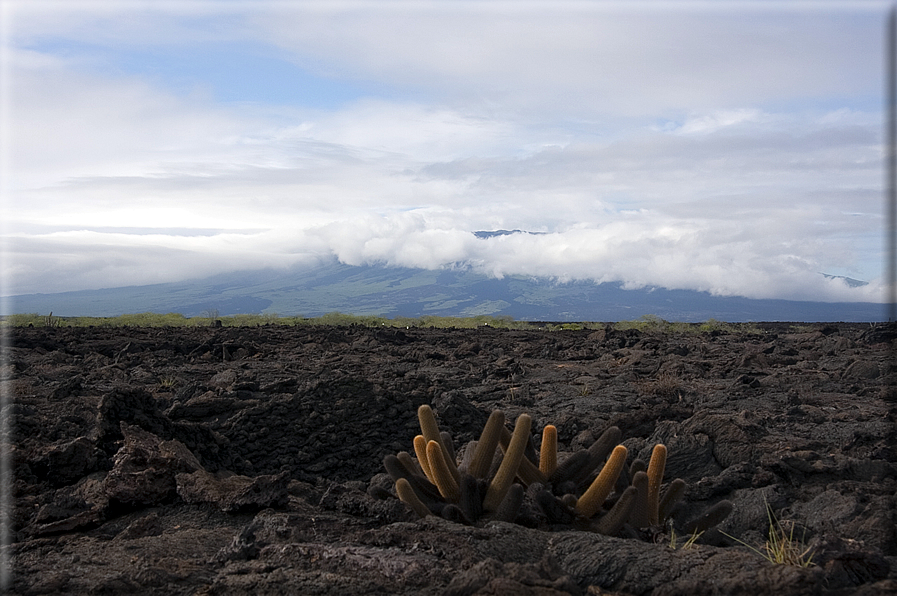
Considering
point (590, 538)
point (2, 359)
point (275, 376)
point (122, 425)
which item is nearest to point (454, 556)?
point (590, 538)

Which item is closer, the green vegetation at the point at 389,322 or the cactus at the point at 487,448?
the cactus at the point at 487,448

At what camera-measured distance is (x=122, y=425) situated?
24.2 feet

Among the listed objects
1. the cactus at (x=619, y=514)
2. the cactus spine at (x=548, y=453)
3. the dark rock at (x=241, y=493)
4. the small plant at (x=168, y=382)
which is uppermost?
the cactus spine at (x=548, y=453)

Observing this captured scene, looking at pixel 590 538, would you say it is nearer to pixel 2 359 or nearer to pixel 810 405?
pixel 810 405

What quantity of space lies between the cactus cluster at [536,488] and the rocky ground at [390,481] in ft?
0.41

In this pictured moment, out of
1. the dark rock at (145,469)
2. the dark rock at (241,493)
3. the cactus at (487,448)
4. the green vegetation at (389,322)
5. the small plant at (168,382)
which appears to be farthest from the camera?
the green vegetation at (389,322)

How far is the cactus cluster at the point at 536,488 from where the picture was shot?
4961 millimetres

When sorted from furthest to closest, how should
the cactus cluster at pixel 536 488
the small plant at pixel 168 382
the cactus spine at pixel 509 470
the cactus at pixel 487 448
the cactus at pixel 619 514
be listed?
the small plant at pixel 168 382 → the cactus at pixel 487 448 → the cactus spine at pixel 509 470 → the cactus cluster at pixel 536 488 → the cactus at pixel 619 514

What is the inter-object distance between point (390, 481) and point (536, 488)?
1.96 metres

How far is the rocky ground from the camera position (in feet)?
12.4

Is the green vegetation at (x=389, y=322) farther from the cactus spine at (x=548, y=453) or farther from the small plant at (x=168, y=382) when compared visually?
the cactus spine at (x=548, y=453)

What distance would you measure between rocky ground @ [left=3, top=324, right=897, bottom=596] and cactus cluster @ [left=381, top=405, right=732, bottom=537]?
13 centimetres

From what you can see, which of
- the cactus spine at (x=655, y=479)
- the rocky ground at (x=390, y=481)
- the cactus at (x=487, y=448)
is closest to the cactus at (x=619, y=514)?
the rocky ground at (x=390, y=481)

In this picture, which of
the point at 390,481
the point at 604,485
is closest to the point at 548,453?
the point at 604,485
